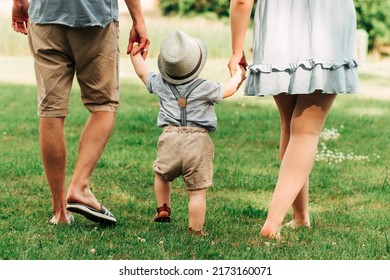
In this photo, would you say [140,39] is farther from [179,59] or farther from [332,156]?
[332,156]

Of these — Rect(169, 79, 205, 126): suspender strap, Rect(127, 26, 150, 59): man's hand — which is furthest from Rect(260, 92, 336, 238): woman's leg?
Rect(127, 26, 150, 59): man's hand

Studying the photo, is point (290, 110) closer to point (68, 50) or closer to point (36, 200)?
point (68, 50)

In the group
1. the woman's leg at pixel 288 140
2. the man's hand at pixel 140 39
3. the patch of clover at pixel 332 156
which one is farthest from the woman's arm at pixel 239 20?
the patch of clover at pixel 332 156

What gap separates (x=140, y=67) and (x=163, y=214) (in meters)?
0.86

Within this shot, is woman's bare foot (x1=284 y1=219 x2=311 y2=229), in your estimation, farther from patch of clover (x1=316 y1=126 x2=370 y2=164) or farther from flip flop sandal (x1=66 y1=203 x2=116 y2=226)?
patch of clover (x1=316 y1=126 x2=370 y2=164)

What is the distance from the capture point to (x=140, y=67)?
497 cm

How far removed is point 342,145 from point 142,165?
7.43 ft

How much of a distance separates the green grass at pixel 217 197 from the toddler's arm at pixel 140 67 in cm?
86

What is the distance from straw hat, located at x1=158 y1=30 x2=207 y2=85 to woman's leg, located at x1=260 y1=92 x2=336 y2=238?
0.60m

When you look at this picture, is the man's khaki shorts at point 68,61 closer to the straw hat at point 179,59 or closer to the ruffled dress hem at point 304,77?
the straw hat at point 179,59

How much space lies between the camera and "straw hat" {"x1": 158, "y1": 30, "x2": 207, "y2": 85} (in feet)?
15.5

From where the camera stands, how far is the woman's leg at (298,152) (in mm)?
4652

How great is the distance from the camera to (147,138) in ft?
27.8

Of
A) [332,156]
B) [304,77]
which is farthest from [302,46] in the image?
[332,156]
